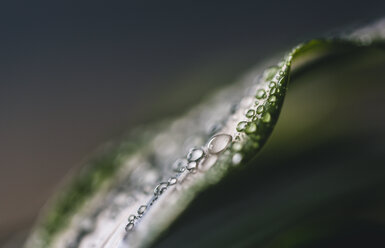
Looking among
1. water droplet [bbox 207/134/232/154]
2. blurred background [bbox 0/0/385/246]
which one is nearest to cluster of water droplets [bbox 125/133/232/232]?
water droplet [bbox 207/134/232/154]

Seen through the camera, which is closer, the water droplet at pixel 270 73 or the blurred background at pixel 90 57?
the water droplet at pixel 270 73

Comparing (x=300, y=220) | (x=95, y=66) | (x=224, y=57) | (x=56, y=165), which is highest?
(x=95, y=66)

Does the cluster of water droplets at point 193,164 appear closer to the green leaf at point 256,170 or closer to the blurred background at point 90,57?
the green leaf at point 256,170

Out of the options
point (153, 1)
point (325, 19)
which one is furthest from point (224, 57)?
point (153, 1)

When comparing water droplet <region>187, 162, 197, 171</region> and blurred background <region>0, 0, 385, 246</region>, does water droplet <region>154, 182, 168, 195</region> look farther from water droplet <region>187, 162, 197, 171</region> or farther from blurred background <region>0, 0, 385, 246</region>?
blurred background <region>0, 0, 385, 246</region>

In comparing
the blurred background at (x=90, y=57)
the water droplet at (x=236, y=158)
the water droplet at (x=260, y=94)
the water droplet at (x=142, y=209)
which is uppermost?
the blurred background at (x=90, y=57)

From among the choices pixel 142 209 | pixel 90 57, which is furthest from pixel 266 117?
pixel 90 57

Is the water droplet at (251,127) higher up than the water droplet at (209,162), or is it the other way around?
the water droplet at (209,162)

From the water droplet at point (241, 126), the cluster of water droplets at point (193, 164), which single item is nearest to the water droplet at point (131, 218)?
the cluster of water droplets at point (193, 164)

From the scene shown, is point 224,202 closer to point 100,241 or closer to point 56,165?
point 100,241
